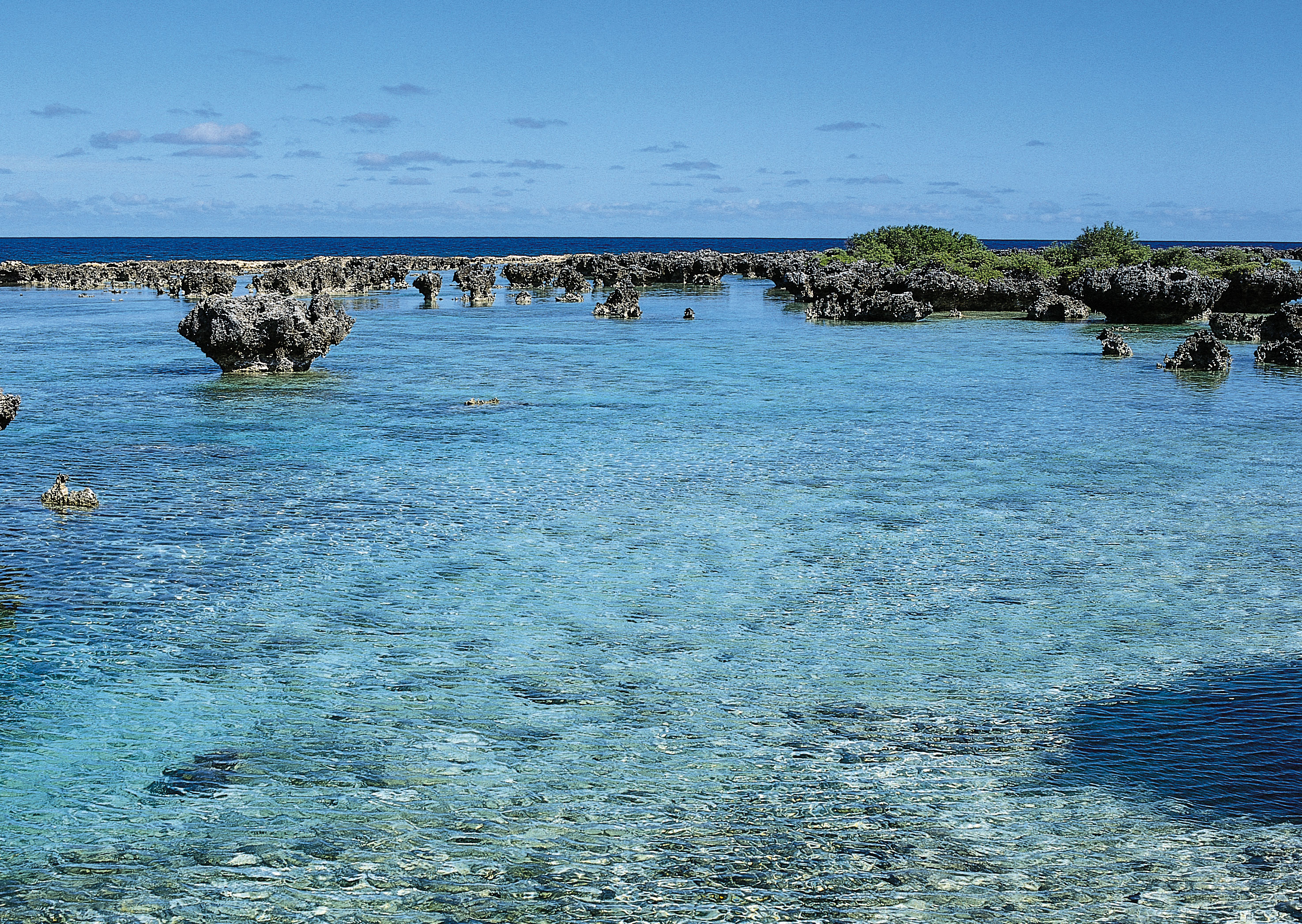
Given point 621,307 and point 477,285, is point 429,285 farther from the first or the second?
point 621,307

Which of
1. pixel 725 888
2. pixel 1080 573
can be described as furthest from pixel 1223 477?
pixel 725 888

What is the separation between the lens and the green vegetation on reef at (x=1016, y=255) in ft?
228

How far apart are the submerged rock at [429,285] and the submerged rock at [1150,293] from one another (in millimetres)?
31385

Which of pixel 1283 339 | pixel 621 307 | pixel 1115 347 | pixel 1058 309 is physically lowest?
pixel 1115 347

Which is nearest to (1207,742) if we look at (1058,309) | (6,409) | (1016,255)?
(6,409)

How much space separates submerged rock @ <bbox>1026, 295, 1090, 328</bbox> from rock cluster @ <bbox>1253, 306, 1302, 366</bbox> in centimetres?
952

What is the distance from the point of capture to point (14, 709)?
8.84 meters

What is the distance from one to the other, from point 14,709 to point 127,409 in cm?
1623

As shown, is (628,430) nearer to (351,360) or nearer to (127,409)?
(127,409)

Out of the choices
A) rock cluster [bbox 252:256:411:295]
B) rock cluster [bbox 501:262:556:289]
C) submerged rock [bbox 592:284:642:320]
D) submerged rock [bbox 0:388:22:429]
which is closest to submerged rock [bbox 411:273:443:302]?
rock cluster [bbox 252:256:411:295]

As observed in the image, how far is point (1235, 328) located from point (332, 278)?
4967 centimetres

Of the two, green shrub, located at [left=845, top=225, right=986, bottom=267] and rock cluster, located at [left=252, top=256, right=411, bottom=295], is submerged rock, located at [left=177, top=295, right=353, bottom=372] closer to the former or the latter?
rock cluster, located at [left=252, top=256, right=411, bottom=295]

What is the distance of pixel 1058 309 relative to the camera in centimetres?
4953

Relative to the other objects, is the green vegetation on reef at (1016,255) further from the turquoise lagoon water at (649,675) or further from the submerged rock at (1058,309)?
the turquoise lagoon water at (649,675)
